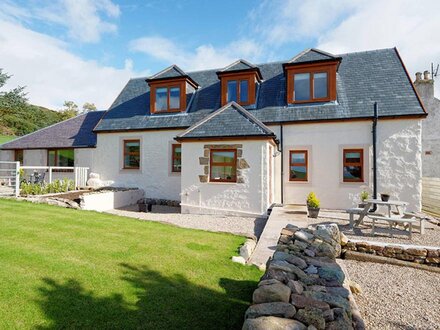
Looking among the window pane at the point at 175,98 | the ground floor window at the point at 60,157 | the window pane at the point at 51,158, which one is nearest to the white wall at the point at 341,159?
the window pane at the point at 175,98

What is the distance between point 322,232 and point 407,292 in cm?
185

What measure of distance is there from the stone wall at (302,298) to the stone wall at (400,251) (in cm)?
277

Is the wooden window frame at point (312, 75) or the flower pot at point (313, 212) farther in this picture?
the wooden window frame at point (312, 75)

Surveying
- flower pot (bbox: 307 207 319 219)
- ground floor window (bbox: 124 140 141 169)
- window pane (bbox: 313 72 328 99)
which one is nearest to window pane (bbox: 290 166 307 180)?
flower pot (bbox: 307 207 319 219)

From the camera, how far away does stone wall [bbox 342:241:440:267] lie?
599cm

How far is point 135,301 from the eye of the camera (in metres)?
3.47

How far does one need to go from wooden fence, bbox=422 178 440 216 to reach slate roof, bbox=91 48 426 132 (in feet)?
14.7

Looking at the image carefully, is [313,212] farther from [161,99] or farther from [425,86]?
[425,86]

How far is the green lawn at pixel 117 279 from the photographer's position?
10.2ft

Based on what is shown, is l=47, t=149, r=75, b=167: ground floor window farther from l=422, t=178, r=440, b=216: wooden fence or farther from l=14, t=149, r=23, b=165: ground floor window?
l=422, t=178, r=440, b=216: wooden fence

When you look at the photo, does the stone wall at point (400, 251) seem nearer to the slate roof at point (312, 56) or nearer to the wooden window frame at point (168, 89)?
the slate roof at point (312, 56)

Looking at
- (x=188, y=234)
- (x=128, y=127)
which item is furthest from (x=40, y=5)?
(x=188, y=234)

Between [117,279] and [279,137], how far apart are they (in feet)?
33.4

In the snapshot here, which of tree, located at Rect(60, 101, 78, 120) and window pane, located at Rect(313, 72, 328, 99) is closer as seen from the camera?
window pane, located at Rect(313, 72, 328, 99)
